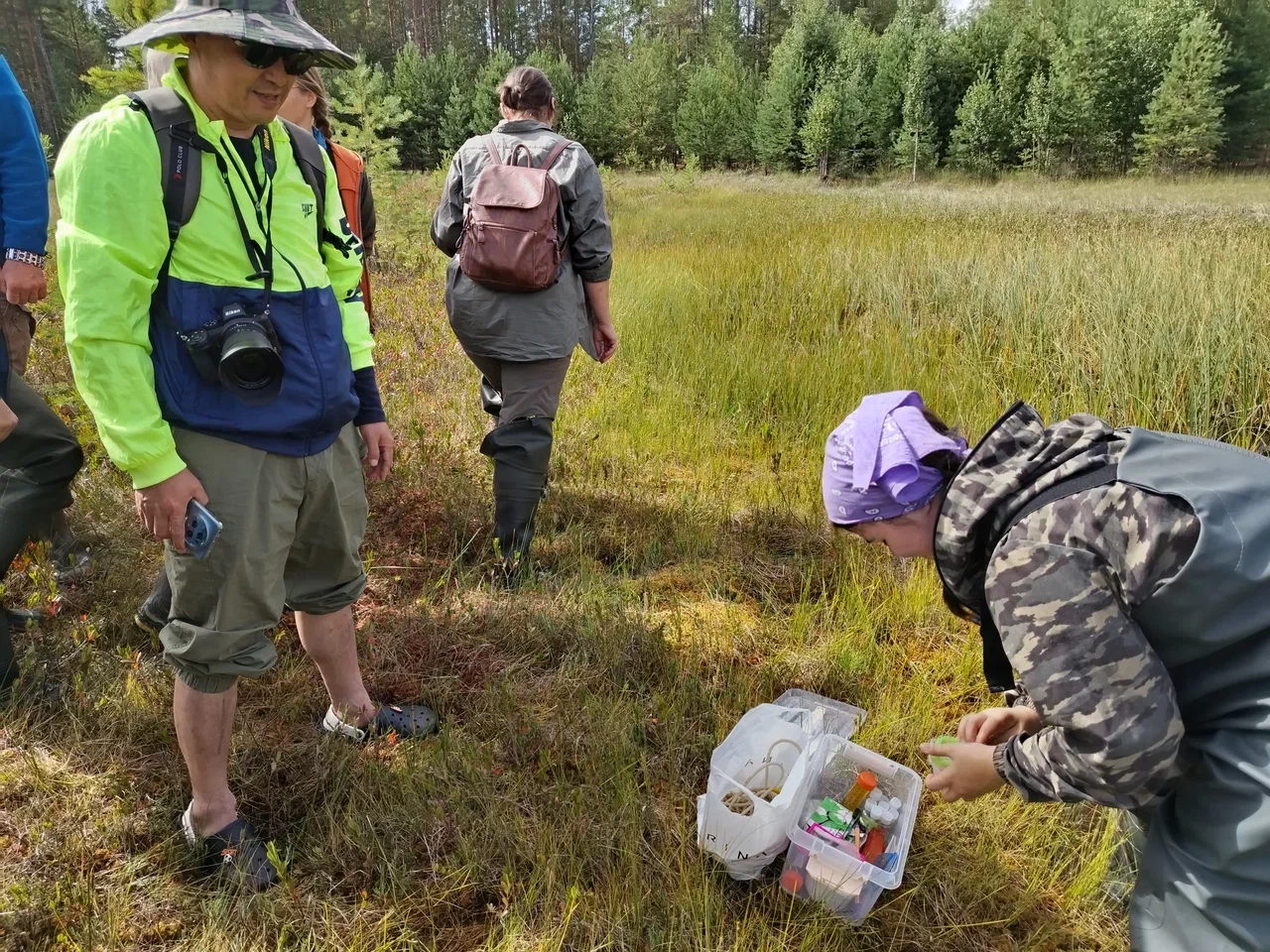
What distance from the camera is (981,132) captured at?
33.6 meters

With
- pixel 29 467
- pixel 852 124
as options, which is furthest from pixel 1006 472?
pixel 852 124

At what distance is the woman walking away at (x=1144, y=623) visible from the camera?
1.11 meters

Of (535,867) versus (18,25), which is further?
(18,25)

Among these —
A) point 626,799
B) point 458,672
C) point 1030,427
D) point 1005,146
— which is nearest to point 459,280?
point 458,672

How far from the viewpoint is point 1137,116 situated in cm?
3444

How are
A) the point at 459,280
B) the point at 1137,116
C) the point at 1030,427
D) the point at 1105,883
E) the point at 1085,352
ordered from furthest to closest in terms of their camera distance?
the point at 1137,116 < the point at 1085,352 < the point at 459,280 < the point at 1105,883 < the point at 1030,427

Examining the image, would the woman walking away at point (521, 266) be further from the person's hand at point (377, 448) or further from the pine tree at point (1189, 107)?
the pine tree at point (1189, 107)

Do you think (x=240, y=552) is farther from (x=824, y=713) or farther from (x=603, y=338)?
(x=603, y=338)

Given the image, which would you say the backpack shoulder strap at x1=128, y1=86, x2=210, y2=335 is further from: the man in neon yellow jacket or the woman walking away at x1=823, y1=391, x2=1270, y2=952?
the woman walking away at x1=823, y1=391, x2=1270, y2=952

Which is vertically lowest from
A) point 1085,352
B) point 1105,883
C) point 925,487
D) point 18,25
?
point 1105,883

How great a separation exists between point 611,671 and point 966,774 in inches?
52.4

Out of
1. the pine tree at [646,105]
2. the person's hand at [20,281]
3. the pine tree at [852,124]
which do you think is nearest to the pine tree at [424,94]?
the pine tree at [646,105]

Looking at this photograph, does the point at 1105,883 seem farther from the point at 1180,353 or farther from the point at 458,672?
the point at 1180,353

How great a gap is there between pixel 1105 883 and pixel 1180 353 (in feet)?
9.42
